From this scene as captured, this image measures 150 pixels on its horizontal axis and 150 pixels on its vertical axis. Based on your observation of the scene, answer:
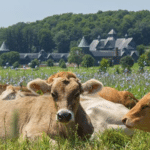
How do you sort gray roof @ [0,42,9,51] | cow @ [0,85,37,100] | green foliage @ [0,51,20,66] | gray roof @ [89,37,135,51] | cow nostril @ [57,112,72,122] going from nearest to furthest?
cow nostril @ [57,112,72,122]
cow @ [0,85,37,100]
green foliage @ [0,51,20,66]
gray roof @ [0,42,9,51]
gray roof @ [89,37,135,51]

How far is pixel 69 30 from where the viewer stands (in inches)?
6978

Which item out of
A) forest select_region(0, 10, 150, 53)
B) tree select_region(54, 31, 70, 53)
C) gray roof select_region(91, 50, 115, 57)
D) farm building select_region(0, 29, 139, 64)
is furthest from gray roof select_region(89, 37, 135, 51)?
tree select_region(54, 31, 70, 53)

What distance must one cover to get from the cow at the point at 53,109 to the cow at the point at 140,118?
72 centimetres

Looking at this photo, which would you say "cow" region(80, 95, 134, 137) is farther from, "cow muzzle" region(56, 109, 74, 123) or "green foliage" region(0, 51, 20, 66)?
"green foliage" region(0, 51, 20, 66)

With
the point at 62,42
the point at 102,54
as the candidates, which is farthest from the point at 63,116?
the point at 62,42

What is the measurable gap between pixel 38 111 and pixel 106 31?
6968 inches

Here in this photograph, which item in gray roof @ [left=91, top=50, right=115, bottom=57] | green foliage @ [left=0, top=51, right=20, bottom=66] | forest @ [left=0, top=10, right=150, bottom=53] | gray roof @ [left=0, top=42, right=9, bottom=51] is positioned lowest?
gray roof @ [left=91, top=50, right=115, bottom=57]

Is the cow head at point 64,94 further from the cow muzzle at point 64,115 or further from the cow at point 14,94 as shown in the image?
the cow at point 14,94

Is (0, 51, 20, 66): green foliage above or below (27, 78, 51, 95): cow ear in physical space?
below

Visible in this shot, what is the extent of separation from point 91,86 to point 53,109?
78cm

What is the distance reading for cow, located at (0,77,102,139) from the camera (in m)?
4.28

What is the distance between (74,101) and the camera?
439 centimetres

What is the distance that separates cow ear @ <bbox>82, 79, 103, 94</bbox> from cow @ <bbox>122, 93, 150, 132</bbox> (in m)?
0.73

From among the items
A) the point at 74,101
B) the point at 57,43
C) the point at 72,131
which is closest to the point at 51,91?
the point at 74,101
